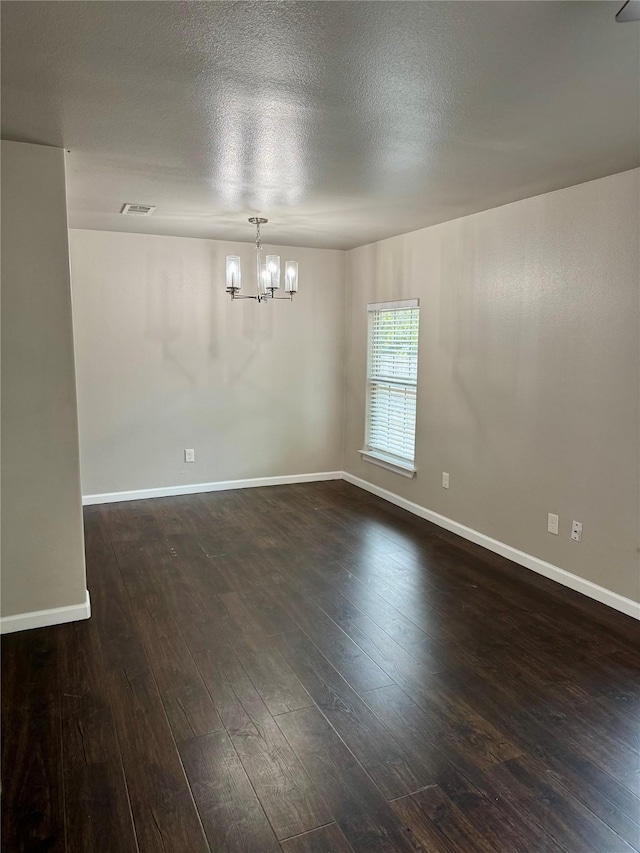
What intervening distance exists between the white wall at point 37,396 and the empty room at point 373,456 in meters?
0.01

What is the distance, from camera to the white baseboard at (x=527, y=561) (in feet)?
10.5

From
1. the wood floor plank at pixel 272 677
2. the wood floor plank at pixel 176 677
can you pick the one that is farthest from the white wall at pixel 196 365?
the wood floor plank at pixel 272 677

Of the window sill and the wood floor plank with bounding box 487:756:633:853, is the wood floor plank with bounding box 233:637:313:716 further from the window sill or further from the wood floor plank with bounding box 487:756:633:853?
the window sill

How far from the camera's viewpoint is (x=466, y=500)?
14.4 feet

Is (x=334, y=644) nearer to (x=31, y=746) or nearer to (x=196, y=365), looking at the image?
(x=31, y=746)

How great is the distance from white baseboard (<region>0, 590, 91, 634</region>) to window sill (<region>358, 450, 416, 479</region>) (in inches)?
112

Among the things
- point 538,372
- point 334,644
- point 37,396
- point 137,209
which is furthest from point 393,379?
point 37,396

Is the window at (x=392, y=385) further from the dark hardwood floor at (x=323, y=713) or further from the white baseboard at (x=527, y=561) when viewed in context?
the dark hardwood floor at (x=323, y=713)

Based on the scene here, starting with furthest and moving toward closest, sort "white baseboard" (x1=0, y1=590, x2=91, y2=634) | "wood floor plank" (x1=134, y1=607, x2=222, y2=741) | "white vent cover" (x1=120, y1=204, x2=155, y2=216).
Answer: "white vent cover" (x1=120, y1=204, x2=155, y2=216) < "white baseboard" (x1=0, y1=590, x2=91, y2=634) < "wood floor plank" (x1=134, y1=607, x2=222, y2=741)

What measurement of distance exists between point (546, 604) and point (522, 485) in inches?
32.9

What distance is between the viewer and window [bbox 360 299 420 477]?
5039 millimetres

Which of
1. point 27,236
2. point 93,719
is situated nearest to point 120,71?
point 27,236

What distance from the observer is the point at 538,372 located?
12.1ft

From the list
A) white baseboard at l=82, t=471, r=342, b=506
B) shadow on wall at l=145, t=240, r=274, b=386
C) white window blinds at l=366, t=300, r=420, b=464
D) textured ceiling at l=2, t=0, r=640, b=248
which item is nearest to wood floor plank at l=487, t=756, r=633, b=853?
textured ceiling at l=2, t=0, r=640, b=248
